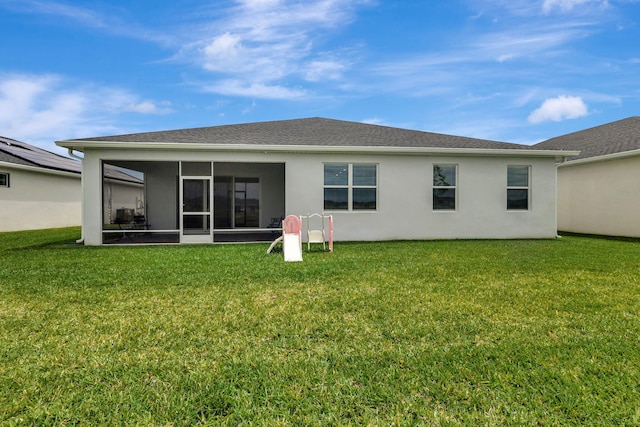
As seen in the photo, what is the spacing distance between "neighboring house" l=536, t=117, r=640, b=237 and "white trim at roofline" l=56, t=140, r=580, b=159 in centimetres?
280

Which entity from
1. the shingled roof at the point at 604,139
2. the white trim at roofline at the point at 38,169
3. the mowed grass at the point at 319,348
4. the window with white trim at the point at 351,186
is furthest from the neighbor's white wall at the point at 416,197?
the white trim at roofline at the point at 38,169

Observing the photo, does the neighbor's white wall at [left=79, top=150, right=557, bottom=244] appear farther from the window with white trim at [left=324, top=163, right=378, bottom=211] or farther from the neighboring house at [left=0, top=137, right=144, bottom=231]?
the neighboring house at [left=0, top=137, right=144, bottom=231]

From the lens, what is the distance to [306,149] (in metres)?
10.4

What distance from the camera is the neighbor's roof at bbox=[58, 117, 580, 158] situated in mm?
10242

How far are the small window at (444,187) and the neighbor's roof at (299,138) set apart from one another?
30.5 inches

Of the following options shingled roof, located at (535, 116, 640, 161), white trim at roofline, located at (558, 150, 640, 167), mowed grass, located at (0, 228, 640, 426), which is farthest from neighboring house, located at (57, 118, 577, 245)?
mowed grass, located at (0, 228, 640, 426)

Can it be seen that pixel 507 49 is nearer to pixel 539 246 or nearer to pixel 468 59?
pixel 468 59

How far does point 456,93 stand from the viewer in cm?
1645

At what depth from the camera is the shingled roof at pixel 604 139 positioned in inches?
522

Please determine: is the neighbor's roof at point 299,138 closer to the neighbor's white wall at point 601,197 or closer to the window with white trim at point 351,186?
the window with white trim at point 351,186

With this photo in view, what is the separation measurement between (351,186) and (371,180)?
682 millimetres

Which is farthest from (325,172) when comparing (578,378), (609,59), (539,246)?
(609,59)

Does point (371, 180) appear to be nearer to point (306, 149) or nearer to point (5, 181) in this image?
point (306, 149)

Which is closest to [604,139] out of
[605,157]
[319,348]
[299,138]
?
[605,157]
